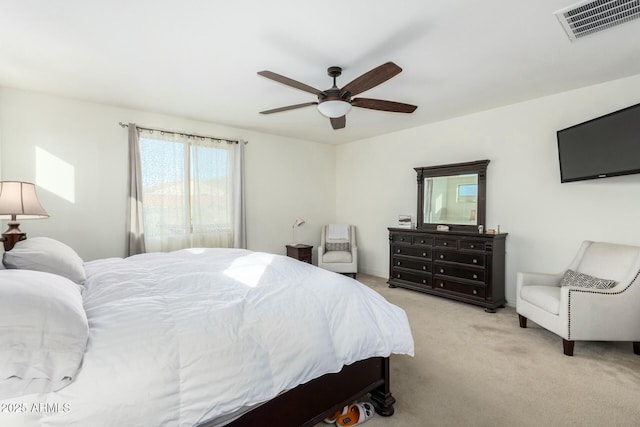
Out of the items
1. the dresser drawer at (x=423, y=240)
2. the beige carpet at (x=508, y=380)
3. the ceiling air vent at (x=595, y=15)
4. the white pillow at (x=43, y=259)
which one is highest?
the ceiling air vent at (x=595, y=15)

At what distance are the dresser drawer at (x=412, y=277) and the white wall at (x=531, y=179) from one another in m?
0.67

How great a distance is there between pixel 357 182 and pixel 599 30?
400 cm

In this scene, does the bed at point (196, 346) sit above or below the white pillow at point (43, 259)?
below

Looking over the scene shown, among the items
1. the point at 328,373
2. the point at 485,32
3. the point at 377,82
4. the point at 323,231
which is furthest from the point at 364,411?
the point at 323,231

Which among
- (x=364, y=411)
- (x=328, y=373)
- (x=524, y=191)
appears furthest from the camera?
(x=524, y=191)

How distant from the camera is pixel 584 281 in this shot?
2.85m

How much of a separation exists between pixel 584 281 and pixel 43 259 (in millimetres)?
4269

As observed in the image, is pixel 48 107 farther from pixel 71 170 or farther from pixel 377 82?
pixel 377 82

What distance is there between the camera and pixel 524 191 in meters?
3.87

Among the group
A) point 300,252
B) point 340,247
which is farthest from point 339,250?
point 300,252

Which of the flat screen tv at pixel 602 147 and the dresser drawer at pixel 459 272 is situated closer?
the flat screen tv at pixel 602 147

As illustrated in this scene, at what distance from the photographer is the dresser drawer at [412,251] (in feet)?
14.4

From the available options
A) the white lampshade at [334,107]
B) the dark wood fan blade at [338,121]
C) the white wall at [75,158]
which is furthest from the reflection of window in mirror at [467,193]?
the white wall at [75,158]

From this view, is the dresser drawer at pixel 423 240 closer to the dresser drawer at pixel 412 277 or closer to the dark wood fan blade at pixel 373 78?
the dresser drawer at pixel 412 277
